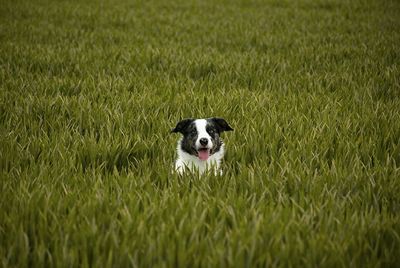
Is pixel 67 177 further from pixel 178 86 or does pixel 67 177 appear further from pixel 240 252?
pixel 178 86

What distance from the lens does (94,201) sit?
2211 millimetres

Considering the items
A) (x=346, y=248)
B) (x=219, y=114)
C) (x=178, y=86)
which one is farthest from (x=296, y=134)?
(x=178, y=86)

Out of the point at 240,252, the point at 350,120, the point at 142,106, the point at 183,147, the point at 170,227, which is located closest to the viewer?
the point at 240,252

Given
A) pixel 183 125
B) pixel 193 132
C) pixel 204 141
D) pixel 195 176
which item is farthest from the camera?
pixel 183 125

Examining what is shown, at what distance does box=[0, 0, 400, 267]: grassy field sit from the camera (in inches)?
74.2

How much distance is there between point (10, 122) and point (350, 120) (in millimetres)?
3080

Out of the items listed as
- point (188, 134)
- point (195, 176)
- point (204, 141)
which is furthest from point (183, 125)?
point (195, 176)

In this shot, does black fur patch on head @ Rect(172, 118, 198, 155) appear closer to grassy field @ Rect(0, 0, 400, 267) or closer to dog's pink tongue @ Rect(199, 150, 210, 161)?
dog's pink tongue @ Rect(199, 150, 210, 161)

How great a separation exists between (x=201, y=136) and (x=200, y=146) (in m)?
0.07

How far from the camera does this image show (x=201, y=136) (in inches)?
111

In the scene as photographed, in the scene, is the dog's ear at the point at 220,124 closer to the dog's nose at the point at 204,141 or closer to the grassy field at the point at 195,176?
the grassy field at the point at 195,176

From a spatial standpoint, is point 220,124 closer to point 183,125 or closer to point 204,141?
point 183,125

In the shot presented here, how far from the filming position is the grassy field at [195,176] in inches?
74.2

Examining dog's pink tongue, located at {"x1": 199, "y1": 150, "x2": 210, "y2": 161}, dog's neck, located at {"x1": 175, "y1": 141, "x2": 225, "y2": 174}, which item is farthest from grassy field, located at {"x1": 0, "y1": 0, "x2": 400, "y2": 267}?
dog's pink tongue, located at {"x1": 199, "y1": 150, "x2": 210, "y2": 161}
